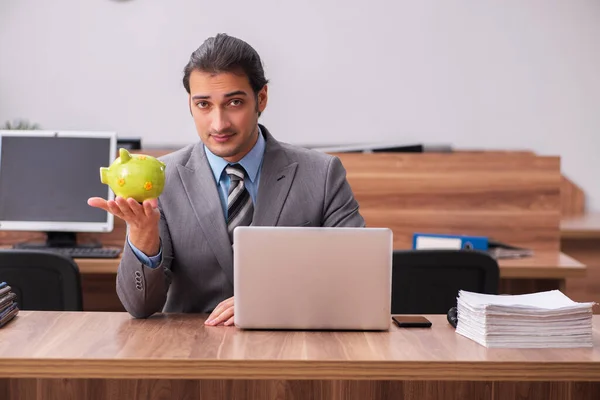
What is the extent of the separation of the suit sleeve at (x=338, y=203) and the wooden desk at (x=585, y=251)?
1.89 m

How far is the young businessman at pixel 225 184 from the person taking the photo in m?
2.13

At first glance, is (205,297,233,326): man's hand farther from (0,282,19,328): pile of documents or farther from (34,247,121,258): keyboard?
(34,247,121,258): keyboard

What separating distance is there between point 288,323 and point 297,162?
0.69 m

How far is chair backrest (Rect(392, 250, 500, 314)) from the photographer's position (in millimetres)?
2555

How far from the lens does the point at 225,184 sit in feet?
7.55

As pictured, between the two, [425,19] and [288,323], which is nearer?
[288,323]

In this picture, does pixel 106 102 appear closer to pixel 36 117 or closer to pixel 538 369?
pixel 36 117

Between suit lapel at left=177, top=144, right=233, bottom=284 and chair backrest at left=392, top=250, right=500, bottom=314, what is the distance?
0.58 meters

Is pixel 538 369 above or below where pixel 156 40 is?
below

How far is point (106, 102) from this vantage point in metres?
5.32

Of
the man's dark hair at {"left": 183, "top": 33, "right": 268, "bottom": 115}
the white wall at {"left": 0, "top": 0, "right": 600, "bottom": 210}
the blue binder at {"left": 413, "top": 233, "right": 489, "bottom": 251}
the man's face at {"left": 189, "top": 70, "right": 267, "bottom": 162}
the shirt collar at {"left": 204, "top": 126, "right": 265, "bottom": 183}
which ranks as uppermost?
the white wall at {"left": 0, "top": 0, "right": 600, "bottom": 210}

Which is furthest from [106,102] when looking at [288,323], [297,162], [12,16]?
[288,323]

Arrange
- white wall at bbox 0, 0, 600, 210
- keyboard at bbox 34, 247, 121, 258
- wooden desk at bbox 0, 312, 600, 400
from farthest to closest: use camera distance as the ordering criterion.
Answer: white wall at bbox 0, 0, 600, 210
keyboard at bbox 34, 247, 121, 258
wooden desk at bbox 0, 312, 600, 400

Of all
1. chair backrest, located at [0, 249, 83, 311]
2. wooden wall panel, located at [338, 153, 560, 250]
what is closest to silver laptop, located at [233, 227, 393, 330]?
chair backrest, located at [0, 249, 83, 311]
